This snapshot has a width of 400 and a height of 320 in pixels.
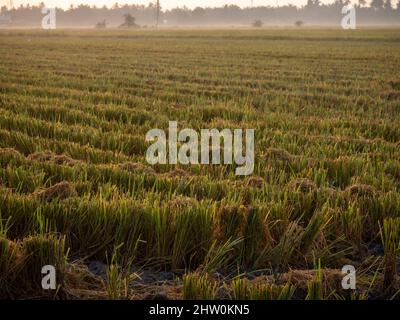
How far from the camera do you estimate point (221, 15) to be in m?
182

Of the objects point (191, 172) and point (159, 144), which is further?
point (159, 144)

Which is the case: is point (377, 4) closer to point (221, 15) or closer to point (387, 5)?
point (387, 5)

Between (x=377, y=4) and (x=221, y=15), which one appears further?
(x=221, y=15)

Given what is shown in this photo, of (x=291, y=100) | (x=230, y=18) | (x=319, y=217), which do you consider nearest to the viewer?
(x=319, y=217)

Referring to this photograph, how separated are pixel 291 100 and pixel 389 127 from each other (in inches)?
138

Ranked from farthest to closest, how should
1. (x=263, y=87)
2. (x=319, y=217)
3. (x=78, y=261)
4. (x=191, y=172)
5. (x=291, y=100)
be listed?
(x=263, y=87) < (x=291, y=100) < (x=191, y=172) < (x=319, y=217) < (x=78, y=261)

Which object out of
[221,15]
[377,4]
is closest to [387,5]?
[377,4]

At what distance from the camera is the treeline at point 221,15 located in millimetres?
172125

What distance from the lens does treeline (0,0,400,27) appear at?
565 ft
